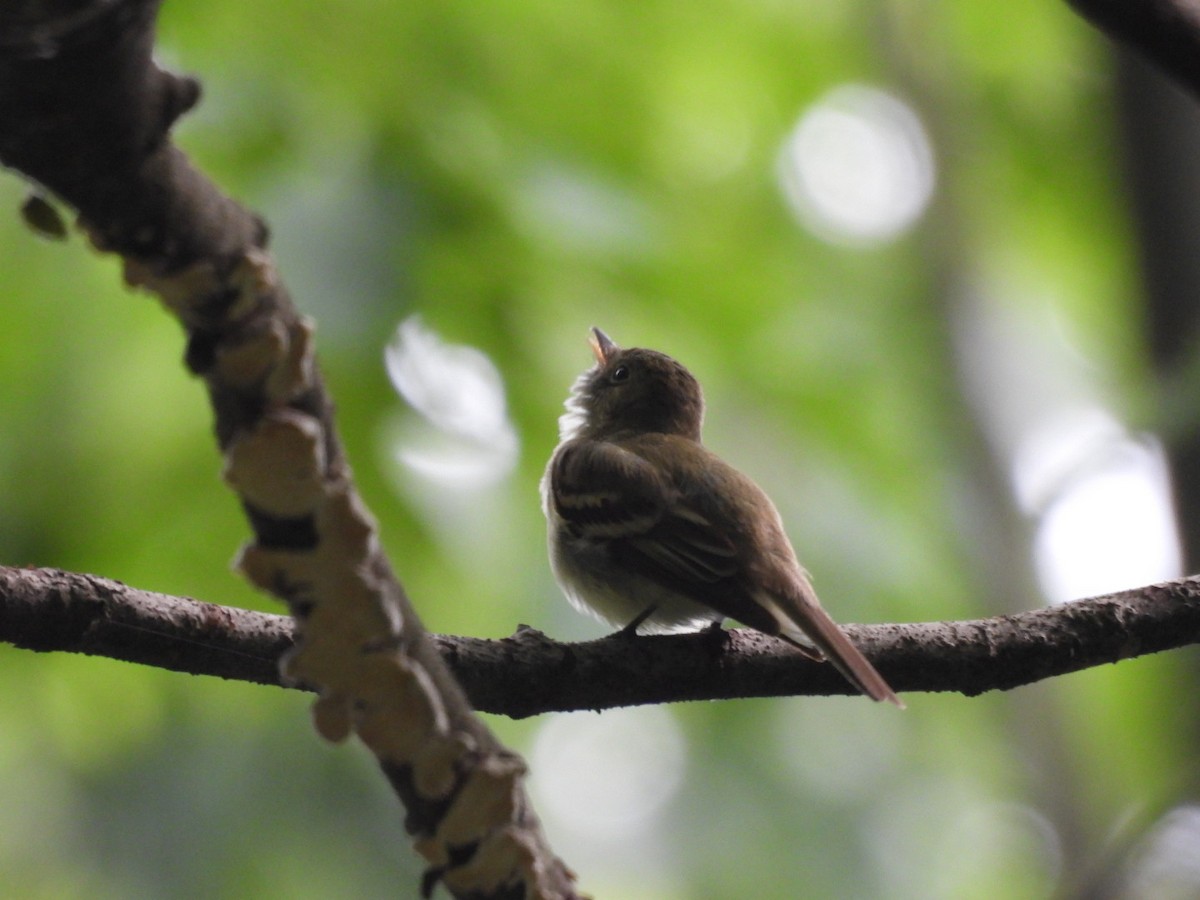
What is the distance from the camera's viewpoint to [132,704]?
15.1ft

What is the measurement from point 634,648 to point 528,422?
5.41 feet

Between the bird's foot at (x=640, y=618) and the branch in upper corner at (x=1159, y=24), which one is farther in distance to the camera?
the bird's foot at (x=640, y=618)

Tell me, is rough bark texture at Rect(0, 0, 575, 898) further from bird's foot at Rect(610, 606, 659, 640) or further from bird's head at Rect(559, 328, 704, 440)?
bird's head at Rect(559, 328, 704, 440)

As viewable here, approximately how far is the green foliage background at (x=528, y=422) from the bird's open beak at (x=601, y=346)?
0.63 feet

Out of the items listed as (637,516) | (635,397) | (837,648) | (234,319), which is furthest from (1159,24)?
(635,397)

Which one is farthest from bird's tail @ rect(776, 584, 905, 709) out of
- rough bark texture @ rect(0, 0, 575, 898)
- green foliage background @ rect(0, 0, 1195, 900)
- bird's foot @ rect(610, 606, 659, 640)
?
rough bark texture @ rect(0, 0, 575, 898)

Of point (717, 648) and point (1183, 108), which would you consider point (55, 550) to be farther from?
point (1183, 108)

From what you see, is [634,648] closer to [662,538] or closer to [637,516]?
[662,538]

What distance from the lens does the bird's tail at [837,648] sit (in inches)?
116

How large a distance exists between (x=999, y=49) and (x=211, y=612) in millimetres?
7384

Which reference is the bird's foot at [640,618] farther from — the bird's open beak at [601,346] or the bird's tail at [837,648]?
the bird's open beak at [601,346]

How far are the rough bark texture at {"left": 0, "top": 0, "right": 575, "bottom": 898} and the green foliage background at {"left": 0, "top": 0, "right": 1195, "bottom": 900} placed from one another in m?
2.54

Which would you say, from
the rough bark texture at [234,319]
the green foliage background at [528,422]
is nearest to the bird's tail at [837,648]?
the green foliage background at [528,422]

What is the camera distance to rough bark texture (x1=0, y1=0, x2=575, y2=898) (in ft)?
4.28
